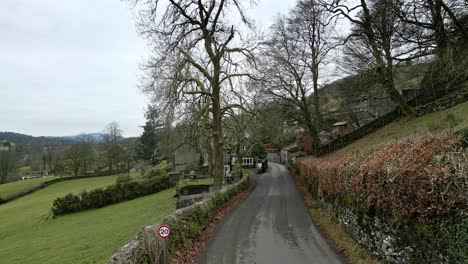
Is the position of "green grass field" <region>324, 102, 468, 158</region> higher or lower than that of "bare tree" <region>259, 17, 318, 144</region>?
lower

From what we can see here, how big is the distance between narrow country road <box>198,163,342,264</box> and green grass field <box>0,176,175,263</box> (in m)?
2.76

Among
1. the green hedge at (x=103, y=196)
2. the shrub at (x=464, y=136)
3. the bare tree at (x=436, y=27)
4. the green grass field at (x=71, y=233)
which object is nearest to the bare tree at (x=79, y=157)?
the green grass field at (x=71, y=233)

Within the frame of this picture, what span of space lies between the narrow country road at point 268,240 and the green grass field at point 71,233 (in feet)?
9.06

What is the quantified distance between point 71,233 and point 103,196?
11.6 m

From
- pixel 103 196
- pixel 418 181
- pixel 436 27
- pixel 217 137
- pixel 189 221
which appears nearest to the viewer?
pixel 418 181

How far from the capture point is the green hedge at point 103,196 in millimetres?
29047

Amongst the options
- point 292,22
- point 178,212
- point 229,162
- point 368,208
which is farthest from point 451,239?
point 229,162

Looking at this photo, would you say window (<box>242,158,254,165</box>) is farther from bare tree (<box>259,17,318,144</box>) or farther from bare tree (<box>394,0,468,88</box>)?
bare tree (<box>394,0,468,88</box>)

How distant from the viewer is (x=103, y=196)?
103ft

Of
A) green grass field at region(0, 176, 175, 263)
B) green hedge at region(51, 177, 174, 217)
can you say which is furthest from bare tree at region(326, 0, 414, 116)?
green hedge at region(51, 177, 174, 217)

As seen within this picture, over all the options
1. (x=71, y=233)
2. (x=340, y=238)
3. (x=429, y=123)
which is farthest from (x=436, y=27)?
(x=71, y=233)

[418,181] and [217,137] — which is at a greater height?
[217,137]

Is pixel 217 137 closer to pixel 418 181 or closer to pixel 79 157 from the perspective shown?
pixel 418 181

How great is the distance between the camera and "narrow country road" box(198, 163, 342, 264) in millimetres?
9125
